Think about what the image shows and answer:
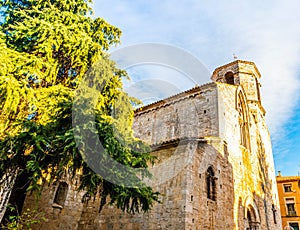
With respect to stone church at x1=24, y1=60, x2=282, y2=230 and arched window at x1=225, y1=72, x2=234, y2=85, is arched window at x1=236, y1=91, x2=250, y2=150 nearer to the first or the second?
stone church at x1=24, y1=60, x2=282, y2=230

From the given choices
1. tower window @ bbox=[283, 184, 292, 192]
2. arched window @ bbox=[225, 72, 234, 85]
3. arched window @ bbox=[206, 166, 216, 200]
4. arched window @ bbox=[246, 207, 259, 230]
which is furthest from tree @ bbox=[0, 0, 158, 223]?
tower window @ bbox=[283, 184, 292, 192]

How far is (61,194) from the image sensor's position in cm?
1234

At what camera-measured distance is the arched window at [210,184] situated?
389 inches

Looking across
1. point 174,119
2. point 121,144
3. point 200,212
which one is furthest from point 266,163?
point 121,144

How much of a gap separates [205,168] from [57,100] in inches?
238

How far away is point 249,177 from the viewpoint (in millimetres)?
13102

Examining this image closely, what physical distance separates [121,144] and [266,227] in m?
10.8

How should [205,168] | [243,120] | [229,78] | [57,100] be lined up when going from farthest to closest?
[229,78] → [243,120] → [205,168] → [57,100]

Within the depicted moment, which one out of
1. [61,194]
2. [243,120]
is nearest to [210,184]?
[243,120]

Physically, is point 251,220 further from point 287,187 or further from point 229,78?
point 287,187

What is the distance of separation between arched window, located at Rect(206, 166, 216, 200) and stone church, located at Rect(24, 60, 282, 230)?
0.04 m

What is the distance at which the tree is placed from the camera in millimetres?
5816

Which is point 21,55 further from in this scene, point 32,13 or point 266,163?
point 266,163

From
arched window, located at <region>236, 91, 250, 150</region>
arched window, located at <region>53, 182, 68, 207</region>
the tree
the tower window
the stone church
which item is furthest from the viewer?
the tower window
